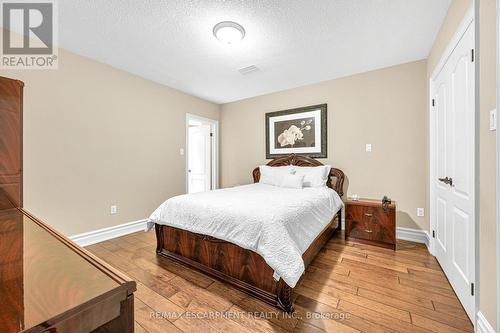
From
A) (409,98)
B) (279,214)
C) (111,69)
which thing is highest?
(111,69)

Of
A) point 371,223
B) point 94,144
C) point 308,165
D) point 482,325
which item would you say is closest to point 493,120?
point 482,325

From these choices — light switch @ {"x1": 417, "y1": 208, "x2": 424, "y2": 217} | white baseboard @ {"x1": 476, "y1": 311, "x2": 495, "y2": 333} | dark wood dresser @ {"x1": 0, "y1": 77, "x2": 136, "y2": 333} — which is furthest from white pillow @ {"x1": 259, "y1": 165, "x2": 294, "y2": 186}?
dark wood dresser @ {"x1": 0, "y1": 77, "x2": 136, "y2": 333}

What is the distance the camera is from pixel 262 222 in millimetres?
1621

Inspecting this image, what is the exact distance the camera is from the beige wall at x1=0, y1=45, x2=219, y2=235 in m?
2.38

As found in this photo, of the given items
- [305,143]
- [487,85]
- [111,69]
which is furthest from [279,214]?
[111,69]

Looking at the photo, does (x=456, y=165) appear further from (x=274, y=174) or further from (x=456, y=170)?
(x=274, y=174)

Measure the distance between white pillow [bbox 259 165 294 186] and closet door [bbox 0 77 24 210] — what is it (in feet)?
9.42

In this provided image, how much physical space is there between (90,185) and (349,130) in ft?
12.5

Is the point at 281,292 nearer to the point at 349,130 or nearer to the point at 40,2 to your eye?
the point at 349,130

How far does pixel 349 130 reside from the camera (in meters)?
3.30

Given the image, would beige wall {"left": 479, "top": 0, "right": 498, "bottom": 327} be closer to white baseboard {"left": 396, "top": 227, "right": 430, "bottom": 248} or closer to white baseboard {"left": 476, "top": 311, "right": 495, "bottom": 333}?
white baseboard {"left": 476, "top": 311, "right": 495, "bottom": 333}

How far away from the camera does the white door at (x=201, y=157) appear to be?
4.82m

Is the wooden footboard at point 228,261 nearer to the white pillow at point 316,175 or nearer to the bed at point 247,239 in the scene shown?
the bed at point 247,239

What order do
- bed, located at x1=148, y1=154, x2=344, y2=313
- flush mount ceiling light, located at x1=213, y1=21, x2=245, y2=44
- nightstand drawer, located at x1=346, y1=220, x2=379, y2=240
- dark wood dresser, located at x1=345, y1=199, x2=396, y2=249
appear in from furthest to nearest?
nightstand drawer, located at x1=346, y1=220, x2=379, y2=240
dark wood dresser, located at x1=345, y1=199, x2=396, y2=249
flush mount ceiling light, located at x1=213, y1=21, x2=245, y2=44
bed, located at x1=148, y1=154, x2=344, y2=313
